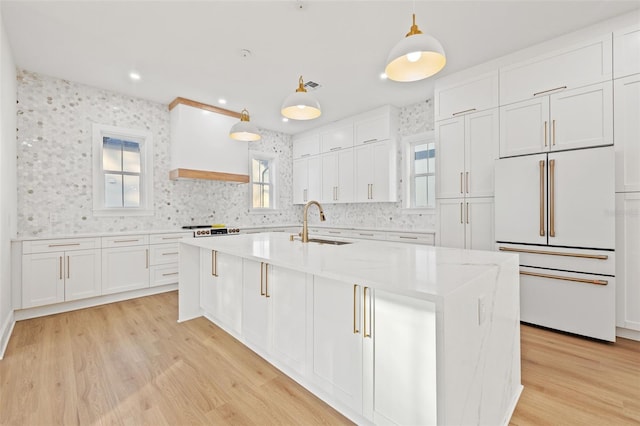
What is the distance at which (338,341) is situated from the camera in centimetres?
156

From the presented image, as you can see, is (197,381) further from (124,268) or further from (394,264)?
(124,268)

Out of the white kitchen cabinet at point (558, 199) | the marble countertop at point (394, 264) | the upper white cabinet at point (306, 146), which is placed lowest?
the marble countertop at point (394, 264)

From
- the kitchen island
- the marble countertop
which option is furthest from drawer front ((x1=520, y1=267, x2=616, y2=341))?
the marble countertop

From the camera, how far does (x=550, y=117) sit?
290cm

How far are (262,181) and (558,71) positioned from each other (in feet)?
15.9

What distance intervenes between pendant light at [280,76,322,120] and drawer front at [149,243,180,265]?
2.86 m

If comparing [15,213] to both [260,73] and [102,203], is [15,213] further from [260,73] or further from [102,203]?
[260,73]

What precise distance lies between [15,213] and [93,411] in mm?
2904

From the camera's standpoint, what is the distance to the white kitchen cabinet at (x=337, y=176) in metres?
5.23

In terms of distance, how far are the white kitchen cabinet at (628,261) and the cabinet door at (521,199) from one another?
1.81ft

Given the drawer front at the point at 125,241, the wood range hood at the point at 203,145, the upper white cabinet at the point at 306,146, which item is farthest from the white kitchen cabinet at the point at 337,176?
the drawer front at the point at 125,241

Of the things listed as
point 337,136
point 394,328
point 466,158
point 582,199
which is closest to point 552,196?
point 582,199

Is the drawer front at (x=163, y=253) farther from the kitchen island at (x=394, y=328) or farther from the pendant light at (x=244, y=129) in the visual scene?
the kitchen island at (x=394, y=328)

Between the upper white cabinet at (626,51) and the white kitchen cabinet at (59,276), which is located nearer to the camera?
the upper white cabinet at (626,51)
